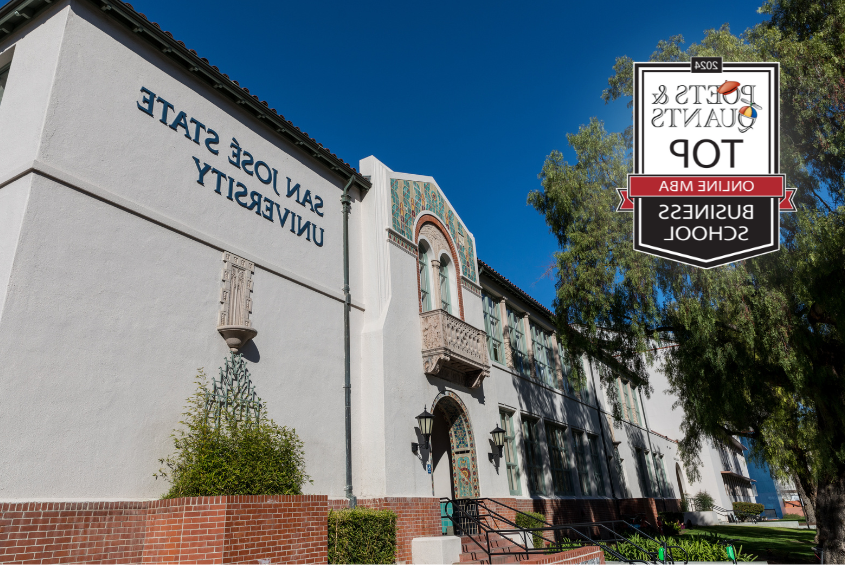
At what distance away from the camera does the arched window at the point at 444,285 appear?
15.2 metres

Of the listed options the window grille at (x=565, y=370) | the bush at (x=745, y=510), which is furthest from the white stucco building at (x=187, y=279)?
the bush at (x=745, y=510)

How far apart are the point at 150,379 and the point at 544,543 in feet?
35.7

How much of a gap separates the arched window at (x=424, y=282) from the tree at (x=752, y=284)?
11.0 ft

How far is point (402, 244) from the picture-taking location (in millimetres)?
13773

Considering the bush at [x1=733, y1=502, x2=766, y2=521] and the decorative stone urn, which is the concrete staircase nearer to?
the decorative stone urn

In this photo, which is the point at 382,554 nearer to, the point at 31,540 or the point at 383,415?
the point at 383,415

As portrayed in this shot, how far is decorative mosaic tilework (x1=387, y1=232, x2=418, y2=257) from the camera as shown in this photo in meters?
13.4

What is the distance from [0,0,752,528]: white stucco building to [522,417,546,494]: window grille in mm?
1338

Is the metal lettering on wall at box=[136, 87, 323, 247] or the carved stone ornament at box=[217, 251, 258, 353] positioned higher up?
the metal lettering on wall at box=[136, 87, 323, 247]

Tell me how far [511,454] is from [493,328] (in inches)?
157

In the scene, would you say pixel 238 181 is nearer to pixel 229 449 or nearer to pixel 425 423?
pixel 229 449

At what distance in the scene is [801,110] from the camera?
10.3 metres

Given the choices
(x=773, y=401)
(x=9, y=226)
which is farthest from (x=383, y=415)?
(x=773, y=401)

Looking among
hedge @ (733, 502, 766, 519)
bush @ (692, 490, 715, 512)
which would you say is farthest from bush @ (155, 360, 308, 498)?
hedge @ (733, 502, 766, 519)
